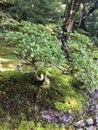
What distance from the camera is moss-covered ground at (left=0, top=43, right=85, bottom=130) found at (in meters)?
4.83

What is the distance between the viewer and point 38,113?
5.05 m

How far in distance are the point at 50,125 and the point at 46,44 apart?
5.41 ft

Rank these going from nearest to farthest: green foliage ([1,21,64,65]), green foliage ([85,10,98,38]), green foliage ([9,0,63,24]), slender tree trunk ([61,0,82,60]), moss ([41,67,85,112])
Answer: green foliage ([1,21,64,65])
moss ([41,67,85,112])
slender tree trunk ([61,0,82,60])
green foliage ([9,0,63,24])
green foliage ([85,10,98,38])

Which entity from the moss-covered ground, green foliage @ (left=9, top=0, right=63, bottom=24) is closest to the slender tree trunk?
the moss-covered ground

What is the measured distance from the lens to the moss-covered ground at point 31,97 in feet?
15.8

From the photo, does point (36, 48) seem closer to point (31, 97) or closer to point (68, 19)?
point (31, 97)

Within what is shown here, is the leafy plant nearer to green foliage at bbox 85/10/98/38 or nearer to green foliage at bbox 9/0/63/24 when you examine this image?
green foliage at bbox 9/0/63/24

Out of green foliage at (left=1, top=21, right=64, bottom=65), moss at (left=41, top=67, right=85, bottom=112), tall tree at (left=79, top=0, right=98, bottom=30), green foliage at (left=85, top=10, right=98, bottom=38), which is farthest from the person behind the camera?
tall tree at (left=79, top=0, right=98, bottom=30)

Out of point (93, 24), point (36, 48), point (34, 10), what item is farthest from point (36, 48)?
point (93, 24)

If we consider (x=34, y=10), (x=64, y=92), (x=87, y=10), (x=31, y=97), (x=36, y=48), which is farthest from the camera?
(x=87, y=10)

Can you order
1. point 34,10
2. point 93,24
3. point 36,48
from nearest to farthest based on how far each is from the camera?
point 36,48 < point 34,10 < point 93,24

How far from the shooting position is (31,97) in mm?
5254

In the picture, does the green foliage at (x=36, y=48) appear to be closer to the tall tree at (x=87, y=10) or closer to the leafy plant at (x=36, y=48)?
the leafy plant at (x=36, y=48)

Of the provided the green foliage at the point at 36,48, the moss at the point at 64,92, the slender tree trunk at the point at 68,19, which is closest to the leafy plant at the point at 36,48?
the green foliage at the point at 36,48
